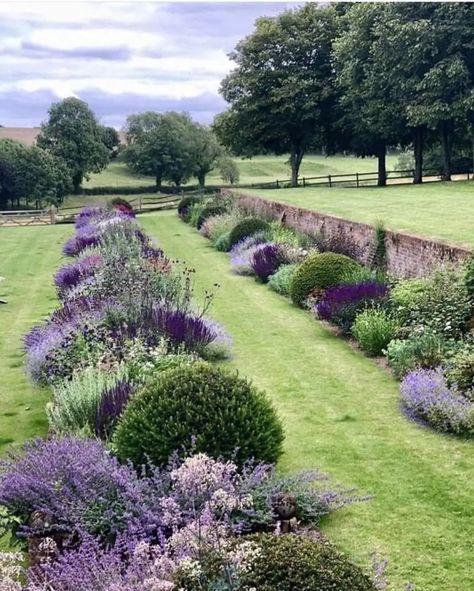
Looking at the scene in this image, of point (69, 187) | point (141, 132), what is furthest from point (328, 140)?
point (141, 132)

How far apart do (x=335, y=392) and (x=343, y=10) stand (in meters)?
40.5

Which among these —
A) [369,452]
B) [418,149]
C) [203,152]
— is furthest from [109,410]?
[203,152]

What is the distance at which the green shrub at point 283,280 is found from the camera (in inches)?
616

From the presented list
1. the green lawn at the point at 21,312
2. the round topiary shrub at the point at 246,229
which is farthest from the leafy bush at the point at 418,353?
the round topiary shrub at the point at 246,229

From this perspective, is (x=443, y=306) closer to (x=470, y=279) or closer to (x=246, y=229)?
(x=470, y=279)

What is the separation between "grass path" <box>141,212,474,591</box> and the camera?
200 inches

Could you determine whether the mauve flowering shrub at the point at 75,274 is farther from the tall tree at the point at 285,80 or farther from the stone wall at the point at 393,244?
the tall tree at the point at 285,80

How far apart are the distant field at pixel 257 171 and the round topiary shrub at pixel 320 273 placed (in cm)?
5827

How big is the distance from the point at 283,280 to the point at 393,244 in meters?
2.98

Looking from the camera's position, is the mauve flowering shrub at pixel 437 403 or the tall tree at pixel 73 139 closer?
the mauve flowering shrub at pixel 437 403

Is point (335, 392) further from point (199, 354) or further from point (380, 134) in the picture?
point (380, 134)

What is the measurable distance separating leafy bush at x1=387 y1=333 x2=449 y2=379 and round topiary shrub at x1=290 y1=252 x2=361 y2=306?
4053 mm

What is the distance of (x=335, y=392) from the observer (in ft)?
29.7

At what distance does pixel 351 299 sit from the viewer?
38.5 ft
